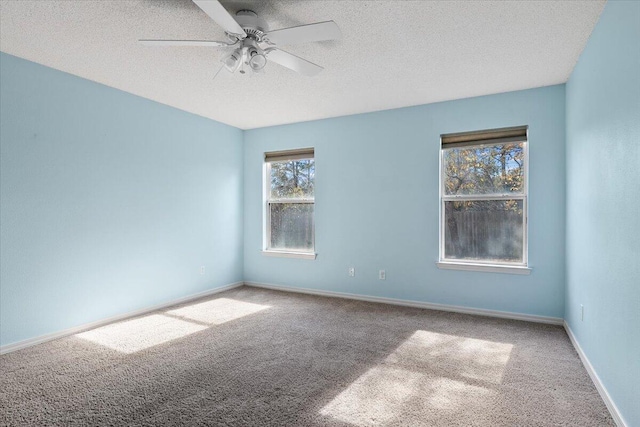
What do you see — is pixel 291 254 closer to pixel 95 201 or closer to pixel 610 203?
pixel 95 201

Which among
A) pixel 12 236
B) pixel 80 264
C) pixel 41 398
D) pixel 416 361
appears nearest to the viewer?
pixel 41 398

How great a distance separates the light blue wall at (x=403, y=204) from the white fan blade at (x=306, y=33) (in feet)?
7.61

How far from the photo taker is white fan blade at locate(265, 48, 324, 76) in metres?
2.39

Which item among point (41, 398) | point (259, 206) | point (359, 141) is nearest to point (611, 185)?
point (359, 141)

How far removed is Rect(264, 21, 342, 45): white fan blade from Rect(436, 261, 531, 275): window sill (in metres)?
2.81

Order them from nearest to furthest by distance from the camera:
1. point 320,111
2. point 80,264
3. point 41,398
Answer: point 41,398 < point 80,264 < point 320,111

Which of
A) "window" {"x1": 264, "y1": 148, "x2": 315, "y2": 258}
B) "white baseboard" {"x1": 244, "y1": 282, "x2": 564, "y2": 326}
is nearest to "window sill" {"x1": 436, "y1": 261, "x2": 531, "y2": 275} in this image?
"white baseboard" {"x1": 244, "y1": 282, "x2": 564, "y2": 326}

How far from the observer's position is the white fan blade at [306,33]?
6.61 ft

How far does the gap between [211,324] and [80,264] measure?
1381 mm

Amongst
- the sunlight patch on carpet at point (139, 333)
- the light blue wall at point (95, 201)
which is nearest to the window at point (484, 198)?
the sunlight patch on carpet at point (139, 333)

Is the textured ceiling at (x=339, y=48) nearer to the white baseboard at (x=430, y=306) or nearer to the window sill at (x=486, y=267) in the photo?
the window sill at (x=486, y=267)

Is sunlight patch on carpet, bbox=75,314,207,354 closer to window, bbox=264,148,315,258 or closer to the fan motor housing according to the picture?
window, bbox=264,148,315,258

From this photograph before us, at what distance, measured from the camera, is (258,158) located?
5.29 meters

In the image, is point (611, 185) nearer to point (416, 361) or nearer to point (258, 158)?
point (416, 361)
